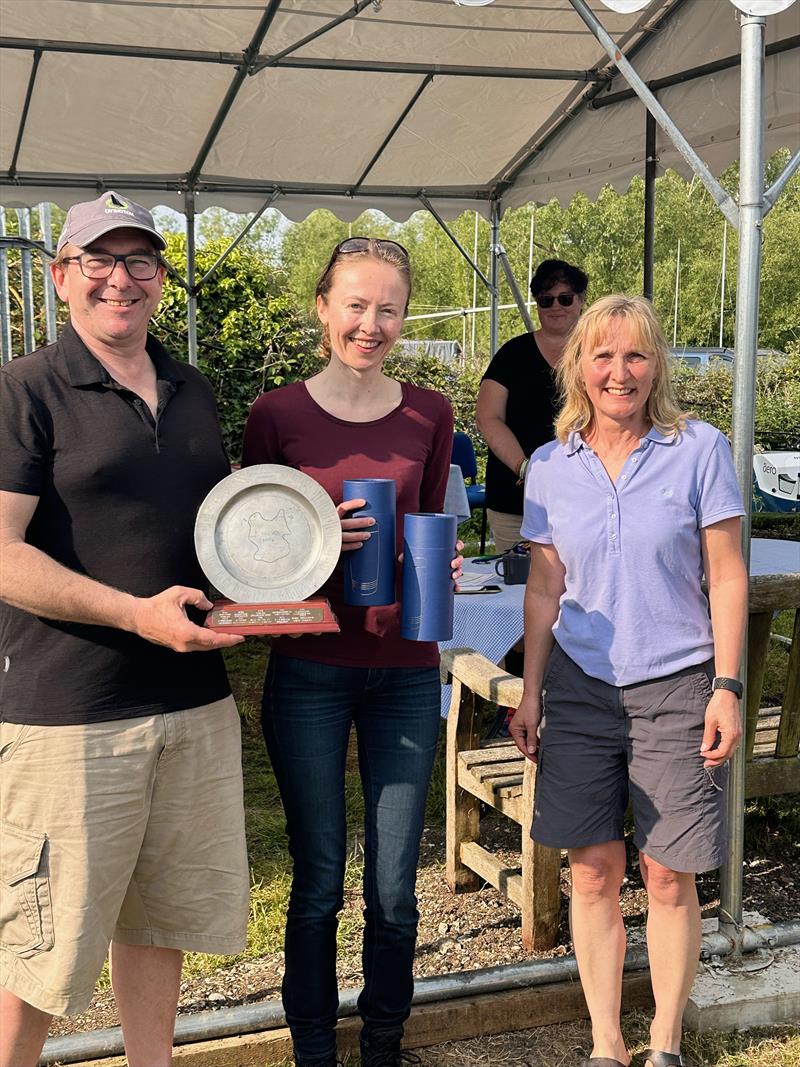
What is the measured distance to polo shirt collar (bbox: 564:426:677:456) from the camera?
2256mm

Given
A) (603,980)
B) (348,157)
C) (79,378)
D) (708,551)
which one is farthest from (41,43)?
(603,980)

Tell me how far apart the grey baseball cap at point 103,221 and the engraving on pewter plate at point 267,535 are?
1.59 ft

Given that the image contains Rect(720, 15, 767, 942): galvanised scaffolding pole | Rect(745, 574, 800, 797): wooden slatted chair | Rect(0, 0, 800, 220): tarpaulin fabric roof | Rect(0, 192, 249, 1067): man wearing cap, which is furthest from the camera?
Rect(0, 0, 800, 220): tarpaulin fabric roof

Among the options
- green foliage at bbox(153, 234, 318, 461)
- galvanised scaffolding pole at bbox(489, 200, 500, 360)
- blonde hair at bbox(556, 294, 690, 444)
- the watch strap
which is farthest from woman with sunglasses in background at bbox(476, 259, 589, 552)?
green foliage at bbox(153, 234, 318, 461)

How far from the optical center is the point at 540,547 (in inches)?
95.7

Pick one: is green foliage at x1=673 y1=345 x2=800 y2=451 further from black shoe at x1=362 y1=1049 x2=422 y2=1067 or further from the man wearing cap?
the man wearing cap

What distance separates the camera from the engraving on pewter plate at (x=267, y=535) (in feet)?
6.50

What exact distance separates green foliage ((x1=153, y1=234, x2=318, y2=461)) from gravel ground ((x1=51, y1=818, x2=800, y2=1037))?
1097 centimetres

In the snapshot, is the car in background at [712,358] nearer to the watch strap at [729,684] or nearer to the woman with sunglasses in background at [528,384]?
the woman with sunglasses in background at [528,384]

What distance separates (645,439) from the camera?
2.27 metres

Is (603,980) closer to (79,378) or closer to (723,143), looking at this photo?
(79,378)

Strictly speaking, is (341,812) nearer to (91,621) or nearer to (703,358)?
(91,621)

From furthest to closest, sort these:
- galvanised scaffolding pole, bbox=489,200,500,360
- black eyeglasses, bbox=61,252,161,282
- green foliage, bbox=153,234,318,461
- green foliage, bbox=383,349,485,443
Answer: green foliage, bbox=383,349,485,443, green foliage, bbox=153,234,318,461, galvanised scaffolding pole, bbox=489,200,500,360, black eyeglasses, bbox=61,252,161,282

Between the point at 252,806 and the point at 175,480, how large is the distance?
2686 mm
